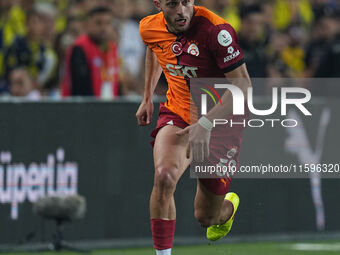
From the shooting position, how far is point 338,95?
1148 cm

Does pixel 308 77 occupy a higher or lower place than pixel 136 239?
higher

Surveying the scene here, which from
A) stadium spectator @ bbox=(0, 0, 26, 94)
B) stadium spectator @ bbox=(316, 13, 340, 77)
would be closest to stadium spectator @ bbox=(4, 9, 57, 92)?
stadium spectator @ bbox=(0, 0, 26, 94)

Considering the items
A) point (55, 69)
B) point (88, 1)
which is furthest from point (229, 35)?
point (88, 1)

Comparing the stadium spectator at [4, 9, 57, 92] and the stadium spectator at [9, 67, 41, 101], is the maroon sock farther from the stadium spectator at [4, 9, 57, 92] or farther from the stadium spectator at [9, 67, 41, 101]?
the stadium spectator at [4, 9, 57, 92]

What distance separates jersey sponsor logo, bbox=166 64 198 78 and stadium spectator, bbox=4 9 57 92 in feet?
14.2

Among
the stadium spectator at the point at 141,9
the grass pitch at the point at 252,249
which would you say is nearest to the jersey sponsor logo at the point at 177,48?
the grass pitch at the point at 252,249

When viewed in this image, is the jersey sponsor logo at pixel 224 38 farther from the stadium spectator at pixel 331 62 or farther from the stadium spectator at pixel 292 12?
the stadium spectator at pixel 292 12

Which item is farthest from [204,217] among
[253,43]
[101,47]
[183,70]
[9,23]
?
[9,23]

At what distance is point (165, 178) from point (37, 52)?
507cm

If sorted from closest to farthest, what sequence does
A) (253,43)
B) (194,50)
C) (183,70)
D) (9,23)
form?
(194,50) < (183,70) < (253,43) < (9,23)

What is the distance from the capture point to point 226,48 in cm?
675

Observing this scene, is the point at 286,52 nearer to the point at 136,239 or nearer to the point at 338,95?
the point at 338,95

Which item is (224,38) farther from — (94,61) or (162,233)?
(94,61)

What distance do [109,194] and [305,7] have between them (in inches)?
266
